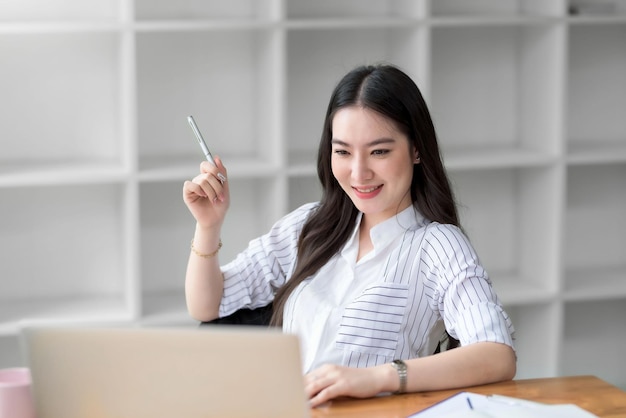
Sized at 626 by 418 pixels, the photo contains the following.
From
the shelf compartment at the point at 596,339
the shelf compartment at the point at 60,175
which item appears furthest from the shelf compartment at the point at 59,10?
the shelf compartment at the point at 596,339

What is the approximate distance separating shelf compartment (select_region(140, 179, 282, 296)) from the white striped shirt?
116 cm

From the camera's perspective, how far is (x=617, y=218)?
3885mm

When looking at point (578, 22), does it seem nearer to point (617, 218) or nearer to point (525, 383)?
point (617, 218)

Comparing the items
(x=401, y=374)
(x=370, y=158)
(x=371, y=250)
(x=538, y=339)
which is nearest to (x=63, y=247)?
(x=371, y=250)

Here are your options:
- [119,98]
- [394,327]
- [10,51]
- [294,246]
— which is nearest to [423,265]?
[394,327]

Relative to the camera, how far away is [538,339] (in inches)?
143

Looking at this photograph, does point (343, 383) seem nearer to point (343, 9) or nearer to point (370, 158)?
point (370, 158)

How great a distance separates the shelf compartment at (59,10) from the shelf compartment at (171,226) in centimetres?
61

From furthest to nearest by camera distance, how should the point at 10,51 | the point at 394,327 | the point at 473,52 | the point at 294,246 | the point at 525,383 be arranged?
1. the point at 473,52
2. the point at 10,51
3. the point at 294,246
4. the point at 394,327
5. the point at 525,383

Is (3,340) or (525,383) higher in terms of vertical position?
(525,383)

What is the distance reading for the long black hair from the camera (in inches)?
84.5

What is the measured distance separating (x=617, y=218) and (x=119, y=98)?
2.00 m

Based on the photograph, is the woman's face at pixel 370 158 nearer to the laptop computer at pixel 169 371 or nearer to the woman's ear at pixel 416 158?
the woman's ear at pixel 416 158

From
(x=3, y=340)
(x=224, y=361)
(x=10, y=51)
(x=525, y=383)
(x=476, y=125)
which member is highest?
(x=10, y=51)
